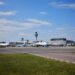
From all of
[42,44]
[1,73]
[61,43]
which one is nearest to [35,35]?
[61,43]

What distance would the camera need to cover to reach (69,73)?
15359 mm

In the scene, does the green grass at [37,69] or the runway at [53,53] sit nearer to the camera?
the green grass at [37,69]

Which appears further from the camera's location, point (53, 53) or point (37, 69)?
point (53, 53)

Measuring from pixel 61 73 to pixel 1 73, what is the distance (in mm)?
3740

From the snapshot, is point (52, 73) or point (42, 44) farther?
point (42, 44)

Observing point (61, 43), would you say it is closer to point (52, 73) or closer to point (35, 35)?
point (35, 35)

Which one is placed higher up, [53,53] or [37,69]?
[37,69]

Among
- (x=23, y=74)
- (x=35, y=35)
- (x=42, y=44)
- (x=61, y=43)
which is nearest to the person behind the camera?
(x=23, y=74)

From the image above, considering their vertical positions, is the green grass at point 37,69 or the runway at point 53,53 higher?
the green grass at point 37,69

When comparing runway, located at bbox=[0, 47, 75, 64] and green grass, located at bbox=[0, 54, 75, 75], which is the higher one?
green grass, located at bbox=[0, 54, 75, 75]

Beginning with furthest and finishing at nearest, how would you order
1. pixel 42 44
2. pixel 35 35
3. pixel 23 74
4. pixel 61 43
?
1. pixel 35 35
2. pixel 61 43
3. pixel 42 44
4. pixel 23 74

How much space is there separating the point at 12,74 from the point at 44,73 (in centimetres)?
198

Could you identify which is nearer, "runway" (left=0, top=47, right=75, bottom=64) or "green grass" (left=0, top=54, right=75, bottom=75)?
"green grass" (left=0, top=54, right=75, bottom=75)

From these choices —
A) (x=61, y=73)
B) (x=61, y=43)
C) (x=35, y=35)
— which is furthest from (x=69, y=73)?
(x=35, y=35)
